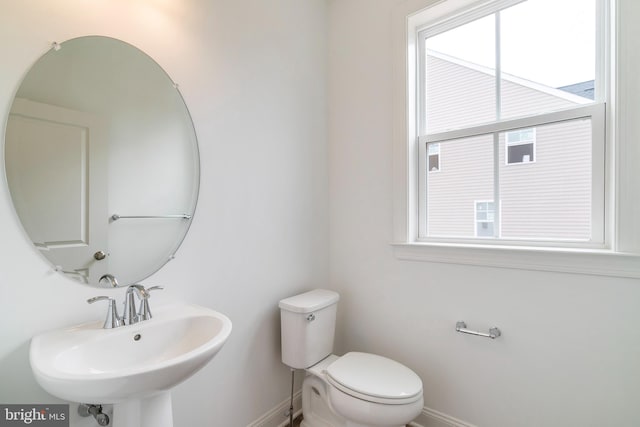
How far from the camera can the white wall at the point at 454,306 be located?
1.15 m

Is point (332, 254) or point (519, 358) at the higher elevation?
point (332, 254)

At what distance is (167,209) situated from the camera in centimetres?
119

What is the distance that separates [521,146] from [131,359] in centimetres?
185

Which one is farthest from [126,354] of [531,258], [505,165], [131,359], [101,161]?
[505,165]

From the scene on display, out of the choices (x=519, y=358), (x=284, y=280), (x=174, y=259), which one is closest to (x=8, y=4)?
(x=174, y=259)

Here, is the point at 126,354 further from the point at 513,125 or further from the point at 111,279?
the point at 513,125

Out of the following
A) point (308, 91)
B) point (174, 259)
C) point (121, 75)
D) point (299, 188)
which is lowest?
point (174, 259)

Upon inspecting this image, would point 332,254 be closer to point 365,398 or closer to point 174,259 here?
point 365,398

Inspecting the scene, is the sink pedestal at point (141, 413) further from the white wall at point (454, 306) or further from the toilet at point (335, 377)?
the white wall at point (454, 306)

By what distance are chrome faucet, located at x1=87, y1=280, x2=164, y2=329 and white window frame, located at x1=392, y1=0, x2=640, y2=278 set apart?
125 cm

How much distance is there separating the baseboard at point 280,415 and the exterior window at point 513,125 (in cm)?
120

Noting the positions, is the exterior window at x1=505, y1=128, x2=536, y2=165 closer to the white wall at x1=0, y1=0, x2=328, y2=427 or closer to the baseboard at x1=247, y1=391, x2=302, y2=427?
the white wall at x1=0, y1=0, x2=328, y2=427

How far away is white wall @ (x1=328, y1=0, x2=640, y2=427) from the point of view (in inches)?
45.2

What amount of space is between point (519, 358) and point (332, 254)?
3.68 ft
